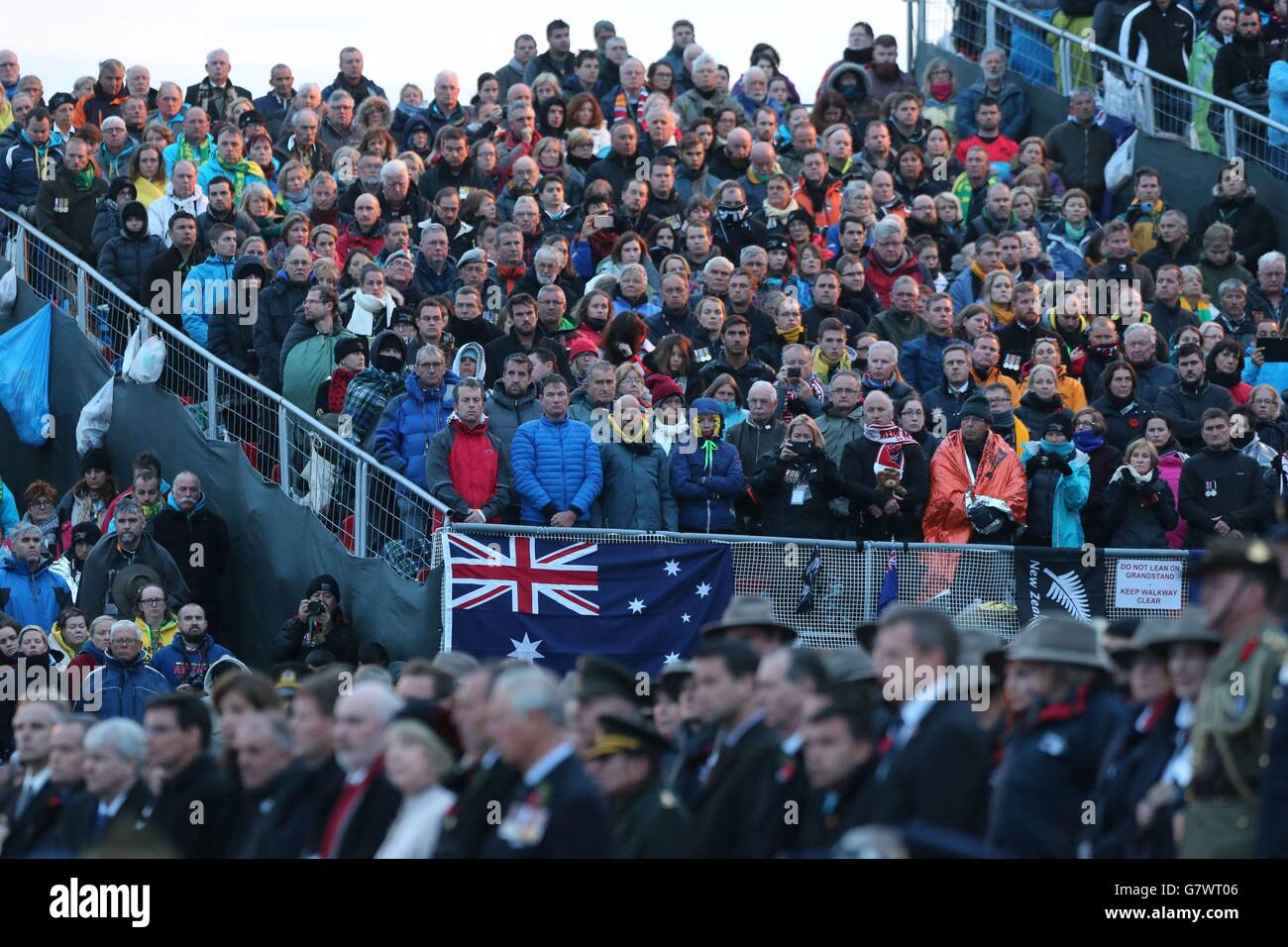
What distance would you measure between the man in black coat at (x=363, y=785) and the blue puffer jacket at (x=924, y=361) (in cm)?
909

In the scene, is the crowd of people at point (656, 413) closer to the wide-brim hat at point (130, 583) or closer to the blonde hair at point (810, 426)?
the wide-brim hat at point (130, 583)

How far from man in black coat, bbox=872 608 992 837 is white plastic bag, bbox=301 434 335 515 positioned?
8.02 meters

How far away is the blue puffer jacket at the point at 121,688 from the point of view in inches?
556

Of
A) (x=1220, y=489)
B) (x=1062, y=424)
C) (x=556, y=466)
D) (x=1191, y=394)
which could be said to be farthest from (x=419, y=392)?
(x=1191, y=394)

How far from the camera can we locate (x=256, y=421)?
16.7 metres

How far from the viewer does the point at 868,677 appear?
950 cm

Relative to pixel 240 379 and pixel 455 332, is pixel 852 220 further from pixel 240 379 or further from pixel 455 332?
pixel 240 379

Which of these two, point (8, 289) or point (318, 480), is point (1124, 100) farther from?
point (8, 289)

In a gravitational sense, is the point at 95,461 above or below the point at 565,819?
above

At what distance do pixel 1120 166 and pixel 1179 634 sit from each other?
14.0 meters

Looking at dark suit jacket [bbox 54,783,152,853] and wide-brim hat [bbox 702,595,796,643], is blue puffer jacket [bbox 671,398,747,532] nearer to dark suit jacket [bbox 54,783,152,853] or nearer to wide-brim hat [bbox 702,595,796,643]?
wide-brim hat [bbox 702,595,796,643]

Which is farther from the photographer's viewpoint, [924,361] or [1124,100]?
[1124,100]
